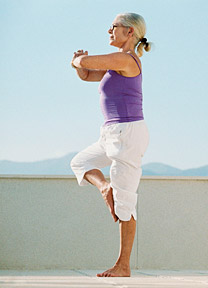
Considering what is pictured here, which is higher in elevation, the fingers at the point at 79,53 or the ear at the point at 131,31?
the ear at the point at 131,31

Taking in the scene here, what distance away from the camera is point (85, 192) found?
4852mm

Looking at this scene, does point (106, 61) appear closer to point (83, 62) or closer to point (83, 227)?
point (83, 62)

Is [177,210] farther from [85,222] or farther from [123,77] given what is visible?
[123,77]

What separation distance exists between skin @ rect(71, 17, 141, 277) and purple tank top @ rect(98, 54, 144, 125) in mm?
39

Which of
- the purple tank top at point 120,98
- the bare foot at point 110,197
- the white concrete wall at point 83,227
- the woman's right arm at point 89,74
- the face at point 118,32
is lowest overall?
the white concrete wall at point 83,227

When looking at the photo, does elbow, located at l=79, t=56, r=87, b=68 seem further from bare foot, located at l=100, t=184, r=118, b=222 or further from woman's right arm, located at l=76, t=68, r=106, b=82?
bare foot, located at l=100, t=184, r=118, b=222

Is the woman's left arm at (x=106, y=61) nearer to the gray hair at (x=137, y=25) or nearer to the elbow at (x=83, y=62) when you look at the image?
the elbow at (x=83, y=62)

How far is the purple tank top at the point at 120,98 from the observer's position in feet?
8.46

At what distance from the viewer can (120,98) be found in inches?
102

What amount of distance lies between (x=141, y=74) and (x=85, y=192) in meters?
2.33

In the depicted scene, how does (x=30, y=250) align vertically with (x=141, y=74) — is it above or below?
below

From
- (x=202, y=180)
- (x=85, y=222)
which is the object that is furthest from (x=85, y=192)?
(x=202, y=180)

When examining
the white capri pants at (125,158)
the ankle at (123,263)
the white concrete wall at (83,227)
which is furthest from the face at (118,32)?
the white concrete wall at (83,227)

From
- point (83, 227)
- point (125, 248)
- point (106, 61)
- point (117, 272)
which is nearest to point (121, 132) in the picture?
point (106, 61)
